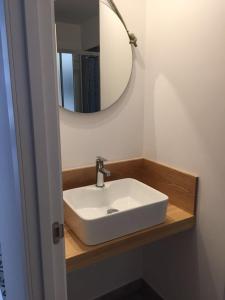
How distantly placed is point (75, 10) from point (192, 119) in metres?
0.83

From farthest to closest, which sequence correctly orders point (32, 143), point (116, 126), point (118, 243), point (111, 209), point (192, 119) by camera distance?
1. point (116, 126)
2. point (111, 209)
3. point (192, 119)
4. point (118, 243)
5. point (32, 143)

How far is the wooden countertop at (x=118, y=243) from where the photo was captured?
1060mm

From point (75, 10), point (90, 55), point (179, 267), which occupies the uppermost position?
point (75, 10)

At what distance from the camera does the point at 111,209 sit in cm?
139

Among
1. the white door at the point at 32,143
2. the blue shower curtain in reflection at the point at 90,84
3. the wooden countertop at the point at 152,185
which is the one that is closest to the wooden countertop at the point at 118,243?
the wooden countertop at the point at 152,185

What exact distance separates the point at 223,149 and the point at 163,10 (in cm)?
81

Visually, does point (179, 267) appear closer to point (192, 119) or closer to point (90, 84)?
point (192, 119)

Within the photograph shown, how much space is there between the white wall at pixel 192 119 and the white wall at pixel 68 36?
43cm

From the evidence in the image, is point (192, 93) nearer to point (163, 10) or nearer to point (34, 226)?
point (163, 10)

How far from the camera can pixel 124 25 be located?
56.3 inches

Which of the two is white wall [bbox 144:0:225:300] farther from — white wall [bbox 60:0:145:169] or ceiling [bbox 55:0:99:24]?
ceiling [bbox 55:0:99:24]

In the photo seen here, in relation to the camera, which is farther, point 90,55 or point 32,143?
point 90,55

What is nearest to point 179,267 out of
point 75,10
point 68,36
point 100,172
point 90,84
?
point 100,172

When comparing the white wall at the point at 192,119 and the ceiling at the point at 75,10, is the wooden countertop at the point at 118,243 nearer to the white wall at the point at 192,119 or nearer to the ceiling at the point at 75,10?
the white wall at the point at 192,119
